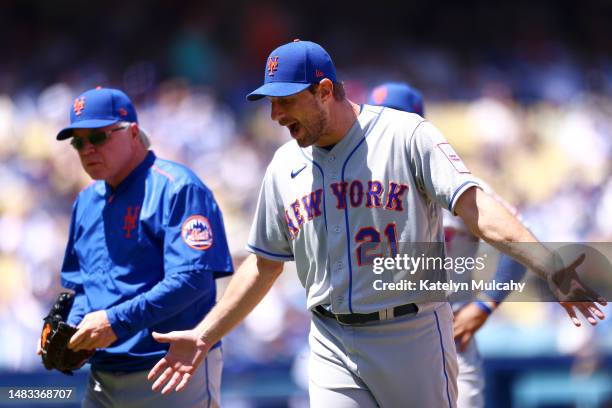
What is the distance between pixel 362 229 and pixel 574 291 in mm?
786

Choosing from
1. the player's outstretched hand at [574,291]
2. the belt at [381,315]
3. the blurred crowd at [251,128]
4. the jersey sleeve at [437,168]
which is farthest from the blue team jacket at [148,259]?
the blurred crowd at [251,128]

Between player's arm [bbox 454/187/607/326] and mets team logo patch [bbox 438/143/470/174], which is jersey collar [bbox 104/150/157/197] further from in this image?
player's arm [bbox 454/187/607/326]

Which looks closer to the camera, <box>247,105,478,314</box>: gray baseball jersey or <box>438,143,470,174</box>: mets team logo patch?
<box>438,143,470,174</box>: mets team logo patch

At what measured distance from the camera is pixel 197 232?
4105 millimetres

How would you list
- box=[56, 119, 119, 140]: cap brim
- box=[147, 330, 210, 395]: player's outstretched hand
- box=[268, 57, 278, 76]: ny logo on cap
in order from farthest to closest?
box=[56, 119, 119, 140]: cap brim
box=[147, 330, 210, 395]: player's outstretched hand
box=[268, 57, 278, 76]: ny logo on cap

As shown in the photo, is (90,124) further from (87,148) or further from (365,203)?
(365,203)

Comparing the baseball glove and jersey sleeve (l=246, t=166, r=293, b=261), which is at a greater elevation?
jersey sleeve (l=246, t=166, r=293, b=261)

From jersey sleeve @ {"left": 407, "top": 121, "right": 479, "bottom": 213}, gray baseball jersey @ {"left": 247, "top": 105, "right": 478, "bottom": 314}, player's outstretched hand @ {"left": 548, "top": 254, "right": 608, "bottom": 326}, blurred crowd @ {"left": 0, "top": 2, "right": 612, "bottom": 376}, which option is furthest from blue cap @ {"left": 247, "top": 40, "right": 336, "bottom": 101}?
blurred crowd @ {"left": 0, "top": 2, "right": 612, "bottom": 376}

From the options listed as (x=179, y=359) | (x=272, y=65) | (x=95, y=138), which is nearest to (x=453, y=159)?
(x=272, y=65)

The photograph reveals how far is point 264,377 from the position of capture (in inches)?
320

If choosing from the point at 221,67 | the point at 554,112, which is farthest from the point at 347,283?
the point at 221,67

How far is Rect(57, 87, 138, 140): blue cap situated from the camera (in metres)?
4.30

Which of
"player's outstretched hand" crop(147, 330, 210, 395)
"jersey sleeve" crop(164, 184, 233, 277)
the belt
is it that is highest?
"jersey sleeve" crop(164, 184, 233, 277)

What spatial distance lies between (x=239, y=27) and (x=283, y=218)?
9802mm
